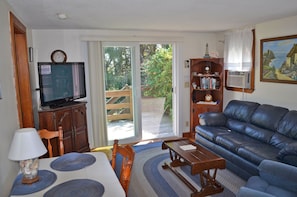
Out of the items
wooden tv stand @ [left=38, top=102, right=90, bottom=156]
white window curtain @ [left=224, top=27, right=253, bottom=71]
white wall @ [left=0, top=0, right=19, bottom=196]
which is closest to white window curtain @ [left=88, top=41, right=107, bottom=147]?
wooden tv stand @ [left=38, top=102, right=90, bottom=156]

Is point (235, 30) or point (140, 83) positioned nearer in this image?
point (235, 30)

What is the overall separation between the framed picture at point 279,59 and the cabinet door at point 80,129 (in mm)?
3218

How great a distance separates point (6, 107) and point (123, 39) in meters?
2.94

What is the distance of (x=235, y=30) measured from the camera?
15.5ft

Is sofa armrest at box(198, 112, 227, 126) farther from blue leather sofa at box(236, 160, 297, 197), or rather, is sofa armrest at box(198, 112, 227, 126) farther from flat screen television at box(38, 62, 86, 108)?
flat screen television at box(38, 62, 86, 108)

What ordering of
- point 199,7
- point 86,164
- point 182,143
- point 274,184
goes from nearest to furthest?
point 86,164 < point 274,184 < point 199,7 < point 182,143

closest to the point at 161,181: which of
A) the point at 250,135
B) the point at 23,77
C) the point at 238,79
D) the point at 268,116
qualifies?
the point at 250,135

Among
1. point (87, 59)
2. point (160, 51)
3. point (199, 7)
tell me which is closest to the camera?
point (199, 7)

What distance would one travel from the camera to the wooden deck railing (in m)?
4.90

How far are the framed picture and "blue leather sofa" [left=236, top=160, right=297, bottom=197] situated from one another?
181cm

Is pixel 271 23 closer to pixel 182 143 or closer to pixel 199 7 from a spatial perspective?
pixel 199 7

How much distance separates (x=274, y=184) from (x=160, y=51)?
3.57 m

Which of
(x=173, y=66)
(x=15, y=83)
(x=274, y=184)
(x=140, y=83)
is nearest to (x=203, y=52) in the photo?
→ (x=173, y=66)

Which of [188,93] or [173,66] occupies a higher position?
[173,66]
